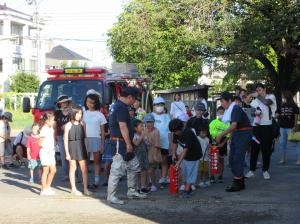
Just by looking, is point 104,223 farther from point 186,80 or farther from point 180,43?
point 186,80

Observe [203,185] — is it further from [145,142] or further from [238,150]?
[145,142]

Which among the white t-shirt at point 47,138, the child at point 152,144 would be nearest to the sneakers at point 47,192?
the white t-shirt at point 47,138

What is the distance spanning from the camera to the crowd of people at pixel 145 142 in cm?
890

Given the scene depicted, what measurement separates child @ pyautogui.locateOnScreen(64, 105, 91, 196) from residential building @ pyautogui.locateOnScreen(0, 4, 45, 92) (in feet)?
174

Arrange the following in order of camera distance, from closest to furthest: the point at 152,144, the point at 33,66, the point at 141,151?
the point at 141,151
the point at 152,144
the point at 33,66

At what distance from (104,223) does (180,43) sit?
21.6m

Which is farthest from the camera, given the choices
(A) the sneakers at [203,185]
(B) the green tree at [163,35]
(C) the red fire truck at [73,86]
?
(B) the green tree at [163,35]

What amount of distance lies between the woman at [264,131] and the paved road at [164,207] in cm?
53

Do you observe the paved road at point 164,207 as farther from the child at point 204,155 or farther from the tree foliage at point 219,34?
the tree foliage at point 219,34

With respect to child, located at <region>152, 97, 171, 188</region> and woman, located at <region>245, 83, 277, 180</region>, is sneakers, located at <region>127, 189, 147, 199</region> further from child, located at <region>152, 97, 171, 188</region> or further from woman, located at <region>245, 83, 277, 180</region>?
woman, located at <region>245, 83, 277, 180</region>

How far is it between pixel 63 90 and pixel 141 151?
515 centimetres

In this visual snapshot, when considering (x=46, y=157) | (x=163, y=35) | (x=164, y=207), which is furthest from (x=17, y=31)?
(x=164, y=207)

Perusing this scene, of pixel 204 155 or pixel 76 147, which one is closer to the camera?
pixel 76 147

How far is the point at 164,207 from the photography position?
28.5ft
